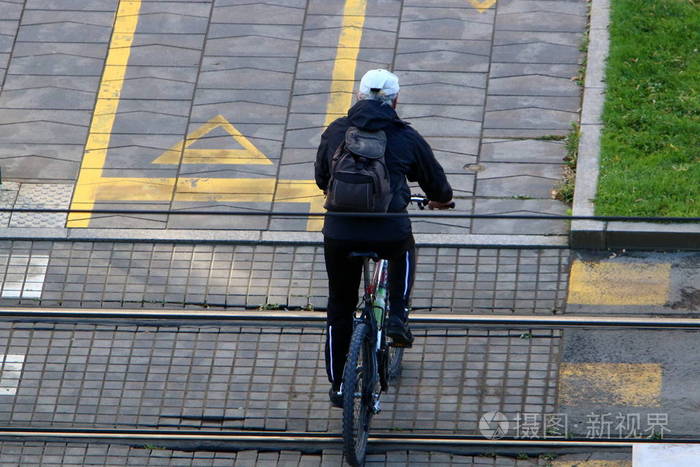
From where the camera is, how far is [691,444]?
22.6ft

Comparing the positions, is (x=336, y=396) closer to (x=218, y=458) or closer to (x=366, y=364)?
(x=366, y=364)

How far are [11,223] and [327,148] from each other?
383cm

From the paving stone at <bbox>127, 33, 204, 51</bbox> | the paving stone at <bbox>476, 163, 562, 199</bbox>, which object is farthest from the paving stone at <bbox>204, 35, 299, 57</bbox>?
the paving stone at <bbox>476, 163, 562, 199</bbox>

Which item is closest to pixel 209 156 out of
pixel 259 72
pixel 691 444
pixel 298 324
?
pixel 259 72

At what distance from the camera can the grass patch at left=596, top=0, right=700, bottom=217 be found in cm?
970

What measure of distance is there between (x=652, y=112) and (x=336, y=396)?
4.34 m

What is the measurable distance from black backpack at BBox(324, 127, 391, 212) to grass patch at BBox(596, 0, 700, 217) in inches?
121

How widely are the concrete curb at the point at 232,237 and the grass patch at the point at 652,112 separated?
2.15ft

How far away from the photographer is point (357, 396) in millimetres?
7172

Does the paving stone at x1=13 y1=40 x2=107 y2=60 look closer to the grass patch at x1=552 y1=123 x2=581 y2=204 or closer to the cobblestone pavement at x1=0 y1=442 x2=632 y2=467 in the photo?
the grass patch at x1=552 y1=123 x2=581 y2=204

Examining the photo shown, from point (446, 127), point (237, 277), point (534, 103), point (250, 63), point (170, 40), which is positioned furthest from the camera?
point (170, 40)

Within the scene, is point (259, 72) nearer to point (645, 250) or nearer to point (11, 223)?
point (11, 223)

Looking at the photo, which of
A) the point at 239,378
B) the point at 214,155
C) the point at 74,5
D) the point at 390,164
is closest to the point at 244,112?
the point at 214,155

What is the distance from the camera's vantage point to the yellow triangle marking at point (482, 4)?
39.8 ft
